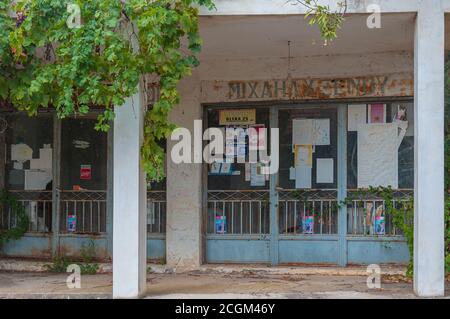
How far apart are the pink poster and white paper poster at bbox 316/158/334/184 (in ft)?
2.73

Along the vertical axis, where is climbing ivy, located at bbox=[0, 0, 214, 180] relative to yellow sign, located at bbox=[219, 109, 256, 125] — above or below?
above

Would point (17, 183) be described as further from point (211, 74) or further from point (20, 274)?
point (211, 74)

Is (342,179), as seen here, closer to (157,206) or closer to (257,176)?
(257,176)

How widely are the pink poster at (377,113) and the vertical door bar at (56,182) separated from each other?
474 centimetres

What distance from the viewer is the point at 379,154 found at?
8719mm

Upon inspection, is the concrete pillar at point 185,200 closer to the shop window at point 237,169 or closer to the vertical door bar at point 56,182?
the shop window at point 237,169

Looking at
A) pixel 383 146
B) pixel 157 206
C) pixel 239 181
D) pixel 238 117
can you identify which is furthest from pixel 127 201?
pixel 383 146

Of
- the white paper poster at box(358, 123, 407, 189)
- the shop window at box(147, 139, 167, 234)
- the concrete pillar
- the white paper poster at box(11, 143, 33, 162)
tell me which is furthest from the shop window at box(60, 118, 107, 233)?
the white paper poster at box(358, 123, 407, 189)

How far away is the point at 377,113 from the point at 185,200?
3024 millimetres

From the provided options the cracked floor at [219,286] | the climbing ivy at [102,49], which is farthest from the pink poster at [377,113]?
the climbing ivy at [102,49]

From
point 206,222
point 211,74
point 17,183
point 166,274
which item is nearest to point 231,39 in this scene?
point 211,74

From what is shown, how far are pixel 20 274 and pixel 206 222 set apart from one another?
9.19 feet

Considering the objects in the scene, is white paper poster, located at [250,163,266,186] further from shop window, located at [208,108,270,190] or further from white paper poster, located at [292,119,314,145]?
white paper poster, located at [292,119,314,145]

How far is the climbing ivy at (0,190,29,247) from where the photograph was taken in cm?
948
